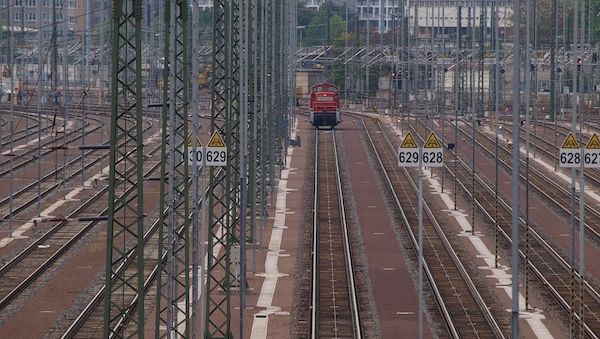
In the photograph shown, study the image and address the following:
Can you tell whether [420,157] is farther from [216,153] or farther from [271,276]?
[271,276]

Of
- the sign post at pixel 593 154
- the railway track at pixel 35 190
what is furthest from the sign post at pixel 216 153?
the railway track at pixel 35 190

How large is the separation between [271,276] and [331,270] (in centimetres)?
186

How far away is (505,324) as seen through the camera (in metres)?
29.7

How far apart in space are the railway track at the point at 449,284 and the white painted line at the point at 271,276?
327 cm

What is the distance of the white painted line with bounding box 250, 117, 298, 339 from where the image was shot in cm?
2961

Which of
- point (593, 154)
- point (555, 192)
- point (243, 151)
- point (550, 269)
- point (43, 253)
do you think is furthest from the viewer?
point (555, 192)

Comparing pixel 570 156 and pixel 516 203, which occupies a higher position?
pixel 570 156

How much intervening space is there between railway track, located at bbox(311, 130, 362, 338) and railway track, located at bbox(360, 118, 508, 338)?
1731 millimetres

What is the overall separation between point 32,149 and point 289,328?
41.6 meters

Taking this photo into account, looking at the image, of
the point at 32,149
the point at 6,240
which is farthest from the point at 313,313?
the point at 32,149

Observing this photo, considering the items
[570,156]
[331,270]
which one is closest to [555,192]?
[331,270]

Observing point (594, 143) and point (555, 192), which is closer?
point (594, 143)

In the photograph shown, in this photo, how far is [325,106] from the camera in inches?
3501

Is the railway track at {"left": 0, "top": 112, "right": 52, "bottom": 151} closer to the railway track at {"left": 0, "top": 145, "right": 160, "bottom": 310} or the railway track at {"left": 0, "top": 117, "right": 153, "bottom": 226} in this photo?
the railway track at {"left": 0, "top": 117, "right": 153, "bottom": 226}
